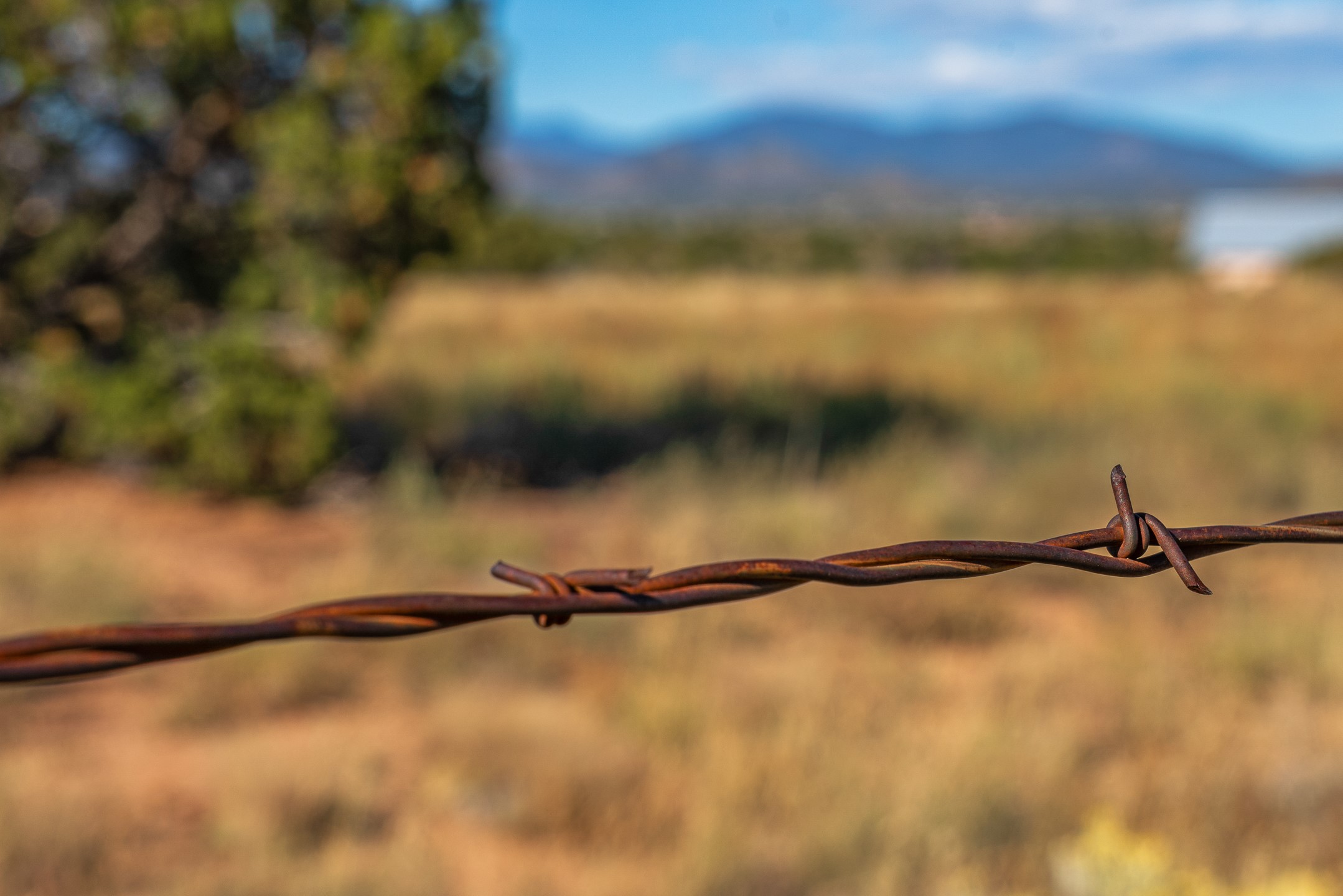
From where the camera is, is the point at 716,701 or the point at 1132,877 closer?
the point at 1132,877

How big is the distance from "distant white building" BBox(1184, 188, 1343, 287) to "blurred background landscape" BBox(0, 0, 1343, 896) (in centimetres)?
4904

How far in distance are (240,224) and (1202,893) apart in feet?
21.4

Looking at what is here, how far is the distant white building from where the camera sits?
57569 mm

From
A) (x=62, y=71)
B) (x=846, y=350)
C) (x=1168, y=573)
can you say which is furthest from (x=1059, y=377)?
(x=62, y=71)

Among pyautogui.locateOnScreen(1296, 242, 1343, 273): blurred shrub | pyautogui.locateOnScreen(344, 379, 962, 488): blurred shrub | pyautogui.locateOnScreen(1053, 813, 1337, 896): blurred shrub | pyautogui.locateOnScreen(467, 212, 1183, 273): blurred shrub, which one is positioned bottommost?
pyautogui.locateOnScreen(1053, 813, 1337, 896): blurred shrub

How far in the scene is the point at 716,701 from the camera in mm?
4387

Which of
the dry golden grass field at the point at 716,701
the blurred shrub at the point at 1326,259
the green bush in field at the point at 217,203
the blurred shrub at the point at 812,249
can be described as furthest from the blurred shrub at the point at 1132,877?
the blurred shrub at the point at 812,249

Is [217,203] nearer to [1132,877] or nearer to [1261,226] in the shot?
[1132,877]

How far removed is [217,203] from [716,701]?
16.5 ft

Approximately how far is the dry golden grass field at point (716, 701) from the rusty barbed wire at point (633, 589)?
164 centimetres

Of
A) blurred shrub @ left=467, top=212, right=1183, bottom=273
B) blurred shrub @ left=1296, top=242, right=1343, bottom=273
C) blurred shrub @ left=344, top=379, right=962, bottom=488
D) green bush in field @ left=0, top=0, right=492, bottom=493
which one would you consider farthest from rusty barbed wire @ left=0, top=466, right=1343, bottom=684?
blurred shrub @ left=467, top=212, right=1183, bottom=273

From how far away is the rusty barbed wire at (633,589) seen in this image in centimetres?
138

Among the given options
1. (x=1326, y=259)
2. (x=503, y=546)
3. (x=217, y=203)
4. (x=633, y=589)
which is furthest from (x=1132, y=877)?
(x=1326, y=259)

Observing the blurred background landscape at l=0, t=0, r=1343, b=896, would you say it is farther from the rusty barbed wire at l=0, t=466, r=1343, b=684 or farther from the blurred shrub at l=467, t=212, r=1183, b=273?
the blurred shrub at l=467, t=212, r=1183, b=273
